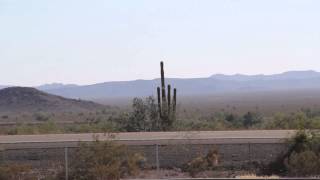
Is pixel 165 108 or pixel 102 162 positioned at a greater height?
pixel 165 108

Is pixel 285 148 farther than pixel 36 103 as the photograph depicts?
No

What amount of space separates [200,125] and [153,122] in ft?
17.9

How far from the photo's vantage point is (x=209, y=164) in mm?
25141

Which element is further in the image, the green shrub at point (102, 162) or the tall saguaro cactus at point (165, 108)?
the tall saguaro cactus at point (165, 108)

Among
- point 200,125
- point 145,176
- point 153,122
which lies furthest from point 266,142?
point 200,125

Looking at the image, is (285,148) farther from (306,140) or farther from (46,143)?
(46,143)

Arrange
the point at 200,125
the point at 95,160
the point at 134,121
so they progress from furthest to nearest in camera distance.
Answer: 1. the point at 200,125
2. the point at 134,121
3. the point at 95,160

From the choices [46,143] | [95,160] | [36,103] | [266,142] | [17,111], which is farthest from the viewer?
[36,103]

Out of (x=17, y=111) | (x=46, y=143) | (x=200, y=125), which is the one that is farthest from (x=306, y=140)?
(x=17, y=111)

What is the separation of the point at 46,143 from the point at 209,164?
35.3 feet

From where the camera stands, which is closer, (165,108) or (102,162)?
(102,162)

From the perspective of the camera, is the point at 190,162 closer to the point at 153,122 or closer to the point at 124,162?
the point at 124,162

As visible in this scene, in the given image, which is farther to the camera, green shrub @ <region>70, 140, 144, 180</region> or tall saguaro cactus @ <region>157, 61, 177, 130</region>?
tall saguaro cactus @ <region>157, 61, 177, 130</region>

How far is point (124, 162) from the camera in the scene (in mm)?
22703
